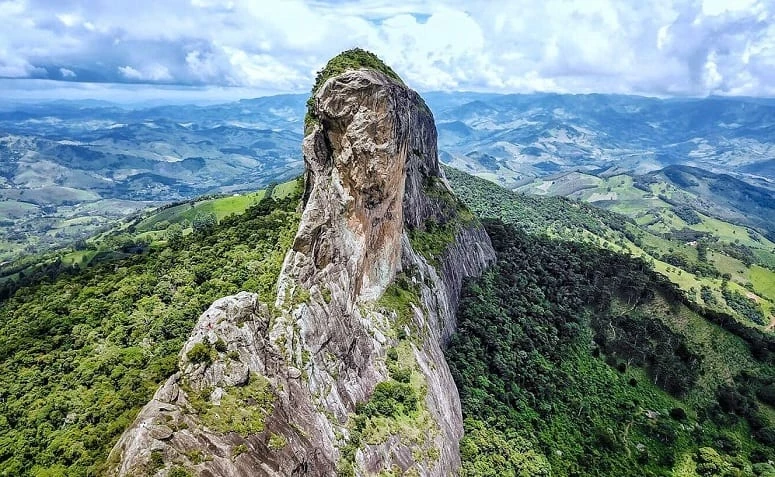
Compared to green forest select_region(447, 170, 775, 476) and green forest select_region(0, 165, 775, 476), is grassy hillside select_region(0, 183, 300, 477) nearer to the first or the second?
green forest select_region(0, 165, 775, 476)

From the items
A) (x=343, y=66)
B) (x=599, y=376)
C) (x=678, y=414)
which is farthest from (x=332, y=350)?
(x=678, y=414)

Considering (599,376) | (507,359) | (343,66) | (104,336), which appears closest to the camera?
(104,336)

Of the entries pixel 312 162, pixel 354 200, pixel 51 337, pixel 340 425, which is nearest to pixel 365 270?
pixel 354 200

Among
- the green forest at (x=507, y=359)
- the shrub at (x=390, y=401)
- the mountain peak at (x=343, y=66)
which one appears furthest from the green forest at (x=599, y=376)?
the mountain peak at (x=343, y=66)

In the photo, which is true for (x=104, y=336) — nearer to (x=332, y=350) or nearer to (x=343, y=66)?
(x=332, y=350)

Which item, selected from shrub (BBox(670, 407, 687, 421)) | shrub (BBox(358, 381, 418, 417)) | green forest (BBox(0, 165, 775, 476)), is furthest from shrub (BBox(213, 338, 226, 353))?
shrub (BBox(670, 407, 687, 421))

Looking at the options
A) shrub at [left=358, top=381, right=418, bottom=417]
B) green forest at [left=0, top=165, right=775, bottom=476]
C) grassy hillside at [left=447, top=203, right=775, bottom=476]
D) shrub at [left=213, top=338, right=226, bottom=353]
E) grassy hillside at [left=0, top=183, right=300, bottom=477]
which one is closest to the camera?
grassy hillside at [left=0, top=183, right=300, bottom=477]
